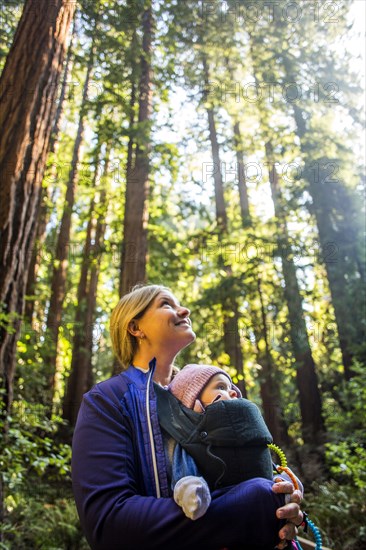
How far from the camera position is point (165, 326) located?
1866 mm

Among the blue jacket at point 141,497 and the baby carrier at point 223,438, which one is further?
the baby carrier at point 223,438

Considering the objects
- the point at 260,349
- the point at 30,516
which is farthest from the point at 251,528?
the point at 260,349

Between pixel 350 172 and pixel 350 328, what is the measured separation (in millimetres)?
4346

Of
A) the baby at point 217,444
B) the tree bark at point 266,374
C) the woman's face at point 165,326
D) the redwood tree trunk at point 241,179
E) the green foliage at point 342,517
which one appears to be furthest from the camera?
the redwood tree trunk at point 241,179

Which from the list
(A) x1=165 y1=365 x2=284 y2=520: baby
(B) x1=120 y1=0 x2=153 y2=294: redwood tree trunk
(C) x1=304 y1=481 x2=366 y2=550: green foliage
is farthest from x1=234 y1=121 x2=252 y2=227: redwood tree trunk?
(A) x1=165 y1=365 x2=284 y2=520: baby

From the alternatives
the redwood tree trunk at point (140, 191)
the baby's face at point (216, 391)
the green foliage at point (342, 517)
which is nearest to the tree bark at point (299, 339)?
the green foliage at point (342, 517)

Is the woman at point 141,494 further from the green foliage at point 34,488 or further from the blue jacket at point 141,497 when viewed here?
the green foliage at point 34,488

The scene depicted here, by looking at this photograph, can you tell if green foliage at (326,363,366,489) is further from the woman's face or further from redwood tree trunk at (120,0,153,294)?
the woman's face

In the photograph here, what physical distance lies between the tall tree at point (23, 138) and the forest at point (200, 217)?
20 millimetres

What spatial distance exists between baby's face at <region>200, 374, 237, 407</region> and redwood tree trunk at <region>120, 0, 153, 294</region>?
515cm

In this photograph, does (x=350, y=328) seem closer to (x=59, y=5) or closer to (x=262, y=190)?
(x=262, y=190)

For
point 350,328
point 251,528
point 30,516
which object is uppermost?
point 350,328

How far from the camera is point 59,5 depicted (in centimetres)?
527

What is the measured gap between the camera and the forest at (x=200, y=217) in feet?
15.9
